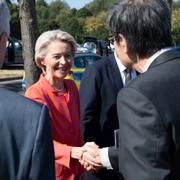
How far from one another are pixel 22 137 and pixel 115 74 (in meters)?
2.43

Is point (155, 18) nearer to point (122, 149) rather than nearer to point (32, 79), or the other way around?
point (122, 149)

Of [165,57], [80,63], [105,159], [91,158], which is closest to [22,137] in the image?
[165,57]

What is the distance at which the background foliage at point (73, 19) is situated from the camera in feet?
155

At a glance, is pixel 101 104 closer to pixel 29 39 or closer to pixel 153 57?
pixel 153 57

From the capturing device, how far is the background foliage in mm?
47375

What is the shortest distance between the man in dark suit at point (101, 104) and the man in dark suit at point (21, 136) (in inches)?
87.6

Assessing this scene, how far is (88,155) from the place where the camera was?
135 inches

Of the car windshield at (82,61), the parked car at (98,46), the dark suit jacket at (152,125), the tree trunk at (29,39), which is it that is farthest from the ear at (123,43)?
the parked car at (98,46)

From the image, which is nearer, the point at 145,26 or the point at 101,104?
the point at 145,26

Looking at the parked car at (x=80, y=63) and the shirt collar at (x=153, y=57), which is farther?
the parked car at (x=80, y=63)

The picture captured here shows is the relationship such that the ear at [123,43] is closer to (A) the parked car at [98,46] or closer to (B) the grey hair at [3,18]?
(B) the grey hair at [3,18]

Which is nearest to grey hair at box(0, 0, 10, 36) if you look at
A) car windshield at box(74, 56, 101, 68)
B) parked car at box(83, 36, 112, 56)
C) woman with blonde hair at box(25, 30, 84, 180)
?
woman with blonde hair at box(25, 30, 84, 180)

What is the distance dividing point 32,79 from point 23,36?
0.58 meters

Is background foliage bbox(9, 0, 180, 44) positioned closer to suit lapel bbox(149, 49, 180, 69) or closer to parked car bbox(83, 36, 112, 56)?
parked car bbox(83, 36, 112, 56)
